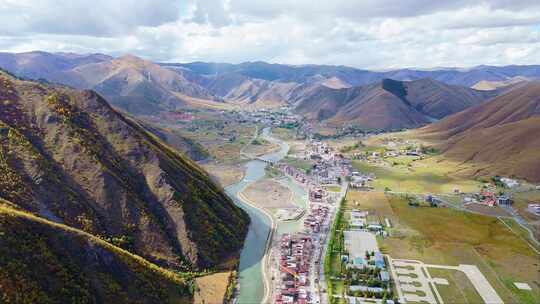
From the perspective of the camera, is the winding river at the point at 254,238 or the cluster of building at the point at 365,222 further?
the cluster of building at the point at 365,222

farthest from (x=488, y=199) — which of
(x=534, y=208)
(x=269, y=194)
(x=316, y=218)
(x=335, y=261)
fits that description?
(x=269, y=194)

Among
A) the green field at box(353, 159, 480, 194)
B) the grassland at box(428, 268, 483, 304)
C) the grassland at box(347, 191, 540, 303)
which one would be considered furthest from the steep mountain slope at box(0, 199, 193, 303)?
the green field at box(353, 159, 480, 194)

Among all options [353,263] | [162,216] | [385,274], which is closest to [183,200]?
[162,216]

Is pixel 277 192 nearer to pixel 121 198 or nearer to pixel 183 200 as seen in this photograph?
pixel 183 200

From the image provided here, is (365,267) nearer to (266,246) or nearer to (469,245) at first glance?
(266,246)

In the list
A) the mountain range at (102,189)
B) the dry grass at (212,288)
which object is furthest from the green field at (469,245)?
the mountain range at (102,189)

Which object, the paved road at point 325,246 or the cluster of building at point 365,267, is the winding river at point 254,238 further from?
the cluster of building at point 365,267
